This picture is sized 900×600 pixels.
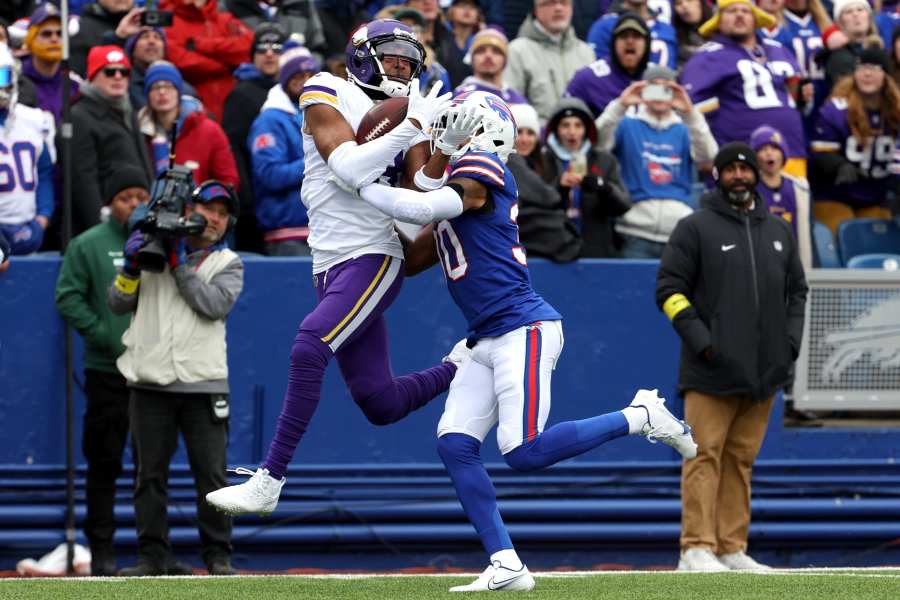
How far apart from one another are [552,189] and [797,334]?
1.56m

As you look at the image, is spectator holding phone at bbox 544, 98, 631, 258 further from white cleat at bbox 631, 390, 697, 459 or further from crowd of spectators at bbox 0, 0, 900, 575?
white cleat at bbox 631, 390, 697, 459

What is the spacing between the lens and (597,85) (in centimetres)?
1090

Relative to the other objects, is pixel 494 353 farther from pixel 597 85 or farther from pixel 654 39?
pixel 654 39

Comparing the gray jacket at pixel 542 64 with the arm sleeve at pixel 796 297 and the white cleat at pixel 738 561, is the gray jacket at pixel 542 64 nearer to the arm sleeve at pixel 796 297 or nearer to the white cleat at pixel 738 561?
the arm sleeve at pixel 796 297

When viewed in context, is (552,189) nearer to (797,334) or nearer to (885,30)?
(797,334)

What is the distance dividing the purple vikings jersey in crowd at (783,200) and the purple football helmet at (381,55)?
12.8 feet

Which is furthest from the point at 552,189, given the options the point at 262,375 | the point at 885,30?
the point at 885,30

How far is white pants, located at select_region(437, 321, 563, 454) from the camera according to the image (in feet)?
21.6

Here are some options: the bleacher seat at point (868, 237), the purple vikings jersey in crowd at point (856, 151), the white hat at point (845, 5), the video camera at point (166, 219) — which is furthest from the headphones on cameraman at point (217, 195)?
the white hat at point (845, 5)

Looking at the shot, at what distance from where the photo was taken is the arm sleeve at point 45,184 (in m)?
9.60

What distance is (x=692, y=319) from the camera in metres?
8.71

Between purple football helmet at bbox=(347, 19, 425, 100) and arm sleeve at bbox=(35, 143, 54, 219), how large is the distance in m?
3.26

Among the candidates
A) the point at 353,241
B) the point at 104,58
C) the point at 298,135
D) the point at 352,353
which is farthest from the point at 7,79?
the point at 352,353

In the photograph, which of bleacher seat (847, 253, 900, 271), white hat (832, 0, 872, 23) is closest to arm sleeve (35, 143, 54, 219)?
bleacher seat (847, 253, 900, 271)
